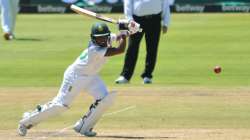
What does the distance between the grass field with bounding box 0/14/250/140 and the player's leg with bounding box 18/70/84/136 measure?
0.18 m

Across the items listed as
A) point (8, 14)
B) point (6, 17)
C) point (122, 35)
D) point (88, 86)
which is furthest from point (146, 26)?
point (8, 14)

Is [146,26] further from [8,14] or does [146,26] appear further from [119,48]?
[8,14]

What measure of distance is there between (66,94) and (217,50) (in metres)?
11.2

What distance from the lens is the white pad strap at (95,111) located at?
10281 mm

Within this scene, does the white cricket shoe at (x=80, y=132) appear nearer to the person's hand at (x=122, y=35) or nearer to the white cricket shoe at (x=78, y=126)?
the white cricket shoe at (x=78, y=126)

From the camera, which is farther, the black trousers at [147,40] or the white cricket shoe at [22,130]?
the black trousers at [147,40]

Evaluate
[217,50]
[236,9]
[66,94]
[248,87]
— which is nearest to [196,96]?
[248,87]

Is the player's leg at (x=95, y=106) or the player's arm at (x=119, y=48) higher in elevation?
the player's arm at (x=119, y=48)

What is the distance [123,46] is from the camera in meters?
10.3

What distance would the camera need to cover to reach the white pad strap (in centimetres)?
1028

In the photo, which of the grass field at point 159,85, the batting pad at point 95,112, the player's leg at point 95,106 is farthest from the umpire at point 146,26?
the batting pad at point 95,112

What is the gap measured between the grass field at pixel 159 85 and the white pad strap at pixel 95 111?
0.19 metres

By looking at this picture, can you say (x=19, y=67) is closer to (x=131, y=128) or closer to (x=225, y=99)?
(x=225, y=99)

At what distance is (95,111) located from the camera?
10.3 m
